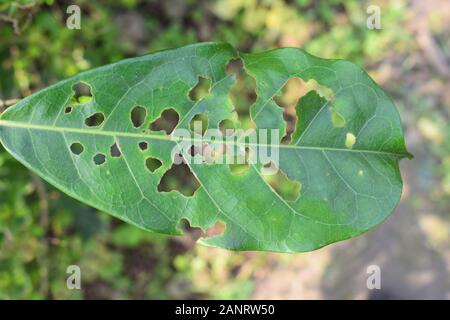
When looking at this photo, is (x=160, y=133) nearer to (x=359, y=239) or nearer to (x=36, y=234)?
(x=36, y=234)

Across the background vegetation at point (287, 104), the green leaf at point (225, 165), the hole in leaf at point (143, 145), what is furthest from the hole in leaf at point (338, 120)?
the background vegetation at point (287, 104)

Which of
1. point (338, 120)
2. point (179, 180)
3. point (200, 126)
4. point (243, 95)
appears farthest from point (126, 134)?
point (243, 95)

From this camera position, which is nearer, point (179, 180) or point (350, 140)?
point (350, 140)

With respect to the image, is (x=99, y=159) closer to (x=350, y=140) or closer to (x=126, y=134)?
(x=126, y=134)

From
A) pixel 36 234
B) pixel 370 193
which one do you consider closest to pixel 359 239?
pixel 36 234

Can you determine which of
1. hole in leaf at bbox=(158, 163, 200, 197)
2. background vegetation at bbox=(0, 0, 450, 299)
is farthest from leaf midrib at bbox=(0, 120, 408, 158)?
hole in leaf at bbox=(158, 163, 200, 197)

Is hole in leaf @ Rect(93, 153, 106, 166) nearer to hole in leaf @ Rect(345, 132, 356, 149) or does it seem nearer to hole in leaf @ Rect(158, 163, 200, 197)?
hole in leaf @ Rect(345, 132, 356, 149)

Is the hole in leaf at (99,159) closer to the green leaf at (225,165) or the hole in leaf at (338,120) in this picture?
the green leaf at (225,165)
